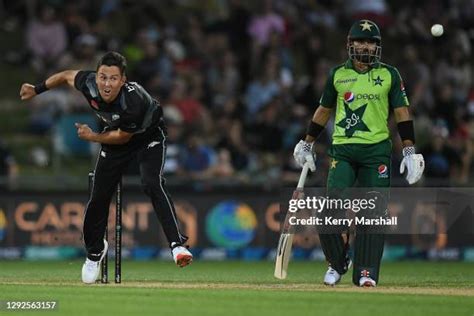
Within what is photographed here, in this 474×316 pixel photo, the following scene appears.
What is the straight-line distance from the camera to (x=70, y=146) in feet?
69.4

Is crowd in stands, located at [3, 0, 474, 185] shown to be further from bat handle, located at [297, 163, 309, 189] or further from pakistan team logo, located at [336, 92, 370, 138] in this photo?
pakistan team logo, located at [336, 92, 370, 138]

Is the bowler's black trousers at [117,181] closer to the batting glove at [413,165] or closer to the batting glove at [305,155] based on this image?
the batting glove at [305,155]

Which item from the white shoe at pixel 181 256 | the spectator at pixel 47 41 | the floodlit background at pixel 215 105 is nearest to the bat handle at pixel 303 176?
the white shoe at pixel 181 256

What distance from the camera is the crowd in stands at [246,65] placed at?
21.5 metres

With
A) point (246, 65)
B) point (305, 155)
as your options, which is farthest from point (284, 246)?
point (246, 65)

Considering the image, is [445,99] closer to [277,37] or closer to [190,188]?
[277,37]

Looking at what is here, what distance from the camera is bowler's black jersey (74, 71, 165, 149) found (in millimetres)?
12859

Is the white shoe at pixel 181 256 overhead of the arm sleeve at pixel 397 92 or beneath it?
beneath

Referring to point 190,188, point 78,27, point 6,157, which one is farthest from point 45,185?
point 78,27

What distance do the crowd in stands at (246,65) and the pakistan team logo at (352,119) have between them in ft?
23.1

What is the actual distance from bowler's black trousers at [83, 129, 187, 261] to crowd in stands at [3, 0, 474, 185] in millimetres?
7135

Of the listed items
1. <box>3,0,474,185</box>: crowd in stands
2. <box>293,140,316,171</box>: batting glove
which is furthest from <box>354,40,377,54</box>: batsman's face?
<box>3,0,474,185</box>: crowd in stands

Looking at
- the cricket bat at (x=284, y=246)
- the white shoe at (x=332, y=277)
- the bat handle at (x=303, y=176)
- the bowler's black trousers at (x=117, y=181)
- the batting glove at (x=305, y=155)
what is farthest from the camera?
the cricket bat at (x=284, y=246)

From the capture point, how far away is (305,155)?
45.1ft
